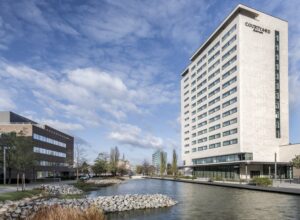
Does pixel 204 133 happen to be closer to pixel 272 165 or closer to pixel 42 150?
pixel 272 165

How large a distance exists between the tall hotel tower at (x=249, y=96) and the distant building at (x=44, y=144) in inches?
2064

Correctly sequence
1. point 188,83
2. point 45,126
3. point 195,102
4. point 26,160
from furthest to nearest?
point 188,83 → point 195,102 → point 45,126 → point 26,160

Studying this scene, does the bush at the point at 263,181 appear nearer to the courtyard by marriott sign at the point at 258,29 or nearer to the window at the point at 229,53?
the window at the point at 229,53

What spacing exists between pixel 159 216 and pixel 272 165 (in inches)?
3312

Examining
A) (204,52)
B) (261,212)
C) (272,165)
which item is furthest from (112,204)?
(204,52)

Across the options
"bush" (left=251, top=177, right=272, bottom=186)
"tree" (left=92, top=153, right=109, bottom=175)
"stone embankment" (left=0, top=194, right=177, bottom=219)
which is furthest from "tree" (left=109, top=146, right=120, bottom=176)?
"stone embankment" (left=0, top=194, right=177, bottom=219)

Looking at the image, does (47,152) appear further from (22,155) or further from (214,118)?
(214,118)

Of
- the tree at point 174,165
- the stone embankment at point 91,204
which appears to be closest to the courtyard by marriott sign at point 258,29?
Answer: the tree at point 174,165

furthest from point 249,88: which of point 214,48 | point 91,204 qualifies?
point 91,204

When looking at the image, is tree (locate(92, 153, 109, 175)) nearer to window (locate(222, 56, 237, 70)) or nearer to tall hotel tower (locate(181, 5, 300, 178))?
tall hotel tower (locate(181, 5, 300, 178))

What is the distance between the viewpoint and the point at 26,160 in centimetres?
5759

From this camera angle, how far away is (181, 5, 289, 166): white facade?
102m

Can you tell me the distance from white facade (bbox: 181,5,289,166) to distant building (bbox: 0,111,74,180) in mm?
52856

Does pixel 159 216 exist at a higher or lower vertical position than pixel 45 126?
lower
